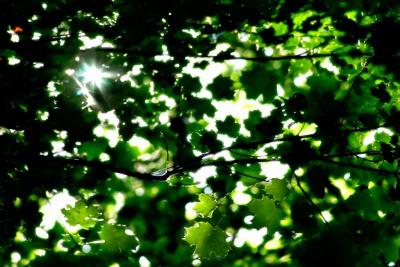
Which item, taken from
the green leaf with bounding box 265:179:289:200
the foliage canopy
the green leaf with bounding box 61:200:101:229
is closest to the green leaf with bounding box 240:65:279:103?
the foliage canopy

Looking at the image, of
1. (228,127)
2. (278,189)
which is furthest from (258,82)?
(278,189)

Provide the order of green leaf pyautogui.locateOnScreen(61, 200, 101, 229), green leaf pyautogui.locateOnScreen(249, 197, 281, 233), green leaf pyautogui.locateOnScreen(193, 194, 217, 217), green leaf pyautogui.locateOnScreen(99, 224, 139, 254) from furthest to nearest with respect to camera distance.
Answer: green leaf pyautogui.locateOnScreen(193, 194, 217, 217) < green leaf pyautogui.locateOnScreen(61, 200, 101, 229) < green leaf pyautogui.locateOnScreen(249, 197, 281, 233) < green leaf pyautogui.locateOnScreen(99, 224, 139, 254)

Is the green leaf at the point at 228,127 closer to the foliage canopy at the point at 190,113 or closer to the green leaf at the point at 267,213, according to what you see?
the foliage canopy at the point at 190,113

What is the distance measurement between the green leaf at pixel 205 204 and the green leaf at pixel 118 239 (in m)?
1.04

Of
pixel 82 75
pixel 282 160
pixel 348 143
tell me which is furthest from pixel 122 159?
pixel 348 143

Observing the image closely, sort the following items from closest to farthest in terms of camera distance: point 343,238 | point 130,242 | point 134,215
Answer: point 343,238 → point 134,215 → point 130,242

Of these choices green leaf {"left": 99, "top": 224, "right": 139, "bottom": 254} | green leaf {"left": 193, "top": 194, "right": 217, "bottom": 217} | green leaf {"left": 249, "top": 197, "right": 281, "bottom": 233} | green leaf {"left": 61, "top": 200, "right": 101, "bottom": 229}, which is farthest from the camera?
green leaf {"left": 193, "top": 194, "right": 217, "bottom": 217}

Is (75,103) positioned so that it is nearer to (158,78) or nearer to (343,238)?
(158,78)

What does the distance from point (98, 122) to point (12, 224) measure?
36.5 inches

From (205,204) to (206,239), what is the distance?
0.34 metres

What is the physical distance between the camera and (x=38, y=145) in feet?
6.84

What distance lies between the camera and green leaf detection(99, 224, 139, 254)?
5.78 feet

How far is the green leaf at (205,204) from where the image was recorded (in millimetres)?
2783

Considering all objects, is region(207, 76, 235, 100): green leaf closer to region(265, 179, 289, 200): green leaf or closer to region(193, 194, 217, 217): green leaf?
region(265, 179, 289, 200): green leaf
